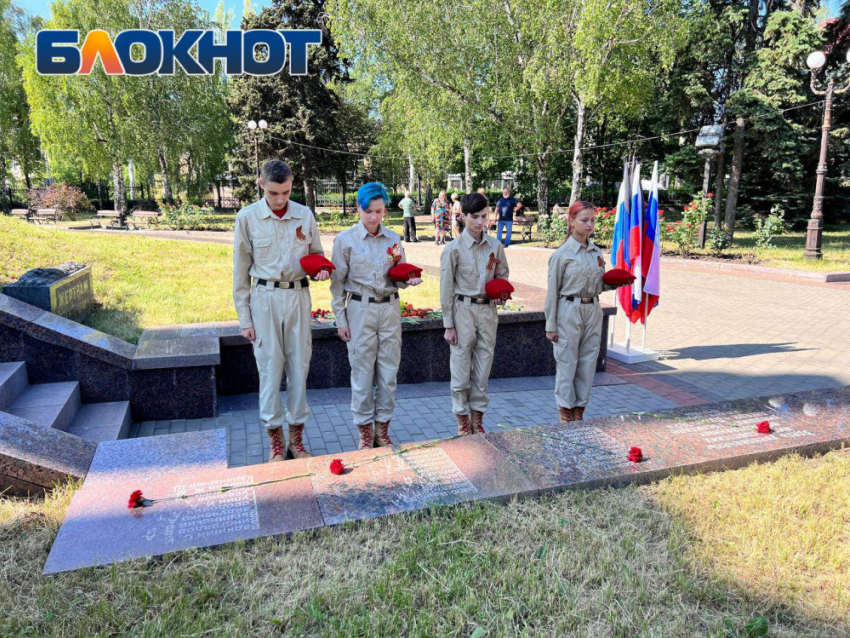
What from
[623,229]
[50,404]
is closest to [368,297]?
[50,404]

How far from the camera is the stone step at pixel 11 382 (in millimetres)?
4113

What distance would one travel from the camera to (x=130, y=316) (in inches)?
259

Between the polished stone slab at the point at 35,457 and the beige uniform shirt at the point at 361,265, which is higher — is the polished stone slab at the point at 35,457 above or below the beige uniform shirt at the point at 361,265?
below

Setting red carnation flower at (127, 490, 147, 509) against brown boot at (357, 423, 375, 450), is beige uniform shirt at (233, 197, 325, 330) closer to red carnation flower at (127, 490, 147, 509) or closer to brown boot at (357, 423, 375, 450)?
brown boot at (357, 423, 375, 450)

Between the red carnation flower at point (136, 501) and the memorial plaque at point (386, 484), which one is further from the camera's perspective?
the memorial plaque at point (386, 484)

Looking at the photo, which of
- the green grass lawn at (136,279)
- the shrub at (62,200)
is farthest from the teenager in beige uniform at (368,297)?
the shrub at (62,200)

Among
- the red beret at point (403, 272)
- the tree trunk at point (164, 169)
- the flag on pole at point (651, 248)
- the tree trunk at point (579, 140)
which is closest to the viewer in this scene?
the red beret at point (403, 272)

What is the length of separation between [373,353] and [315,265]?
0.76m

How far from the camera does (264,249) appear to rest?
3.81 meters

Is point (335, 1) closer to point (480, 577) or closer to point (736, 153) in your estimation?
point (736, 153)

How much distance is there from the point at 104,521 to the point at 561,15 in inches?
786

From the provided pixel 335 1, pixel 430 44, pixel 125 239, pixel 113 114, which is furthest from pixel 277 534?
pixel 113 114

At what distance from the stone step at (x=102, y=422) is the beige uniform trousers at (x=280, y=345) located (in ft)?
3.90

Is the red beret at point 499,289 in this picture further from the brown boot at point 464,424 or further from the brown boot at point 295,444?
the brown boot at point 295,444
